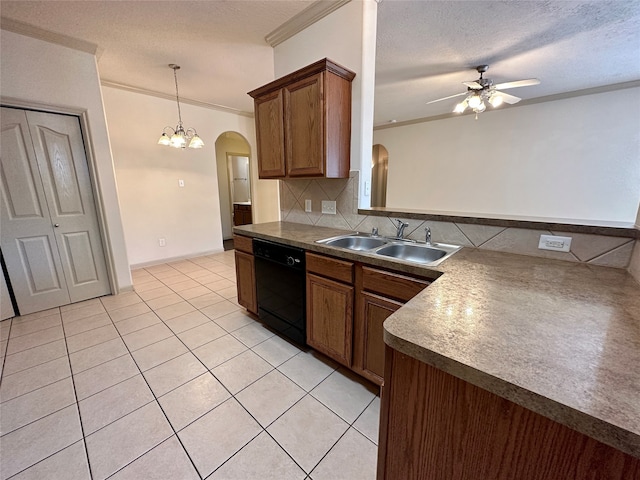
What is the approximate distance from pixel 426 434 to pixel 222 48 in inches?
134

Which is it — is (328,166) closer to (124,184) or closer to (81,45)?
(81,45)

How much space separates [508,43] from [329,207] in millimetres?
2461

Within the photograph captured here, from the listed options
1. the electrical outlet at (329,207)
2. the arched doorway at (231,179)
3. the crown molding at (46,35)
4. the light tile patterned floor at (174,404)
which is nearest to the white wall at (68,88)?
the crown molding at (46,35)

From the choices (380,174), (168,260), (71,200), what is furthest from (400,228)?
(380,174)

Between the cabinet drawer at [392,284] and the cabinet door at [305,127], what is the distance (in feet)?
2.99

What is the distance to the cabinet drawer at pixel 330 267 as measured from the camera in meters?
1.53

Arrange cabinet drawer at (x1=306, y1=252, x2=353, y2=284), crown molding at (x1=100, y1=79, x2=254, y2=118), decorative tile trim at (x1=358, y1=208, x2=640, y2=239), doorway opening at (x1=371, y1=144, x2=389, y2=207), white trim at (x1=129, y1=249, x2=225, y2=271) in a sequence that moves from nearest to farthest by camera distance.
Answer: decorative tile trim at (x1=358, y1=208, x2=640, y2=239) → cabinet drawer at (x1=306, y1=252, x2=353, y2=284) → crown molding at (x1=100, y1=79, x2=254, y2=118) → white trim at (x1=129, y1=249, x2=225, y2=271) → doorway opening at (x1=371, y1=144, x2=389, y2=207)

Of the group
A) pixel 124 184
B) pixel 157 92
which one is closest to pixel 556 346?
pixel 124 184

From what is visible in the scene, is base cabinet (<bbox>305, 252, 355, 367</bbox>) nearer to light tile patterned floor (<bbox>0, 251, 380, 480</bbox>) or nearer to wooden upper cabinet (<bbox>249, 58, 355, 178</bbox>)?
light tile patterned floor (<bbox>0, 251, 380, 480</bbox>)

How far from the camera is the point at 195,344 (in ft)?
6.81

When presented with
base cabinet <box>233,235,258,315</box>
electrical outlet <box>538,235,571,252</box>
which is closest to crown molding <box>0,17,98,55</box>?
base cabinet <box>233,235,258,315</box>

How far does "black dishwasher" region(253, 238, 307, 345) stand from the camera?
1829 millimetres

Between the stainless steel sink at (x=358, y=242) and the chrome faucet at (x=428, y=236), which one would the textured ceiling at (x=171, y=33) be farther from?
the chrome faucet at (x=428, y=236)

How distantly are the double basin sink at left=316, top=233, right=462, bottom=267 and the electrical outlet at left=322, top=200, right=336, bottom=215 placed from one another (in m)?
0.37
